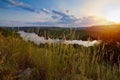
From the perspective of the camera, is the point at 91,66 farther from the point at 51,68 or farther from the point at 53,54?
the point at 51,68

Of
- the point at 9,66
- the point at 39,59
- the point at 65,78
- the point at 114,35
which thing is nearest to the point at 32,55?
the point at 39,59

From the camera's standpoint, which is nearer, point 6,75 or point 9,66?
point 6,75

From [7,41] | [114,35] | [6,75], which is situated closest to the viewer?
[6,75]

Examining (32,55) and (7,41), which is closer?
(32,55)

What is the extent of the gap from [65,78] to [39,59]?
1.03 meters

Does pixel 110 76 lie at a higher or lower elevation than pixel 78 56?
lower

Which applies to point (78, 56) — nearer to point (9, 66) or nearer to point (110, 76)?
point (110, 76)

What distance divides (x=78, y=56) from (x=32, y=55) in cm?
100

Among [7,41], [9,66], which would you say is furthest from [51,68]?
[7,41]

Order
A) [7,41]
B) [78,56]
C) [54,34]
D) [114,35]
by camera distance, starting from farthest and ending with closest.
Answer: [114,35], [54,34], [7,41], [78,56]

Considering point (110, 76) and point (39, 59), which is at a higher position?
point (39, 59)

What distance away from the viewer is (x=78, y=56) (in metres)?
6.47

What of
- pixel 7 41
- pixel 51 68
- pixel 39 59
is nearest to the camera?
pixel 51 68

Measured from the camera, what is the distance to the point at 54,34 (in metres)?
7.87
